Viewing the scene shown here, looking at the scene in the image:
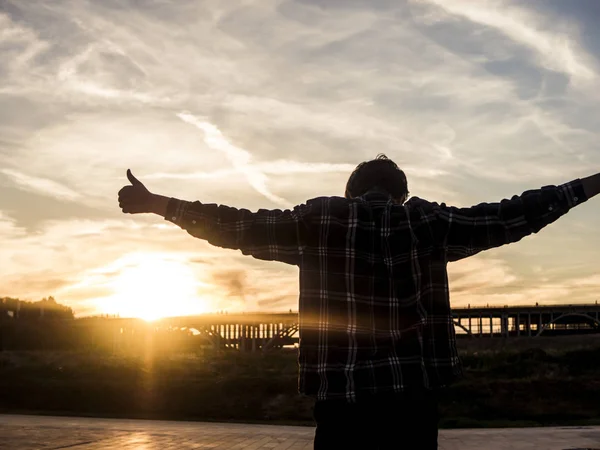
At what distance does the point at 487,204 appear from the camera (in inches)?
122

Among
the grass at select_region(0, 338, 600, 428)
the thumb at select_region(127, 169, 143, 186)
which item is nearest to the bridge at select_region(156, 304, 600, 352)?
the grass at select_region(0, 338, 600, 428)

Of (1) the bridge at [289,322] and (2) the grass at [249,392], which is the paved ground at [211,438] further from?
(1) the bridge at [289,322]

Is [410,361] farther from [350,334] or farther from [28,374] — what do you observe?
[28,374]

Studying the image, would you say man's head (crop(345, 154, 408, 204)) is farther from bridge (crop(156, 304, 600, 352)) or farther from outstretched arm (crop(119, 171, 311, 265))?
bridge (crop(156, 304, 600, 352))

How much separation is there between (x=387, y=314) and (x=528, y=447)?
1047 centimetres

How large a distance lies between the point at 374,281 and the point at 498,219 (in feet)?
2.26

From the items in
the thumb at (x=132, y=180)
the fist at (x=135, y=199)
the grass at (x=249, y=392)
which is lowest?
the grass at (x=249, y=392)

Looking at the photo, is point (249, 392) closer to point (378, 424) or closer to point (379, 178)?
point (379, 178)

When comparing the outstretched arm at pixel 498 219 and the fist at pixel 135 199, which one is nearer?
the outstretched arm at pixel 498 219

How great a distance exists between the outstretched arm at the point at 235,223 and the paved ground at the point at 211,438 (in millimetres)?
9139

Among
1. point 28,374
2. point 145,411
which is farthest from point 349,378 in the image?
point 28,374

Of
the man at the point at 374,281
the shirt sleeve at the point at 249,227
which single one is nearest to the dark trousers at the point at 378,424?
the man at the point at 374,281

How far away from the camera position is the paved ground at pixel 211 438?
466 inches

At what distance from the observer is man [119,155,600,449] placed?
8.76 feet
